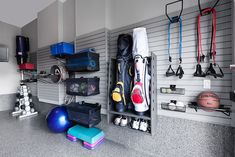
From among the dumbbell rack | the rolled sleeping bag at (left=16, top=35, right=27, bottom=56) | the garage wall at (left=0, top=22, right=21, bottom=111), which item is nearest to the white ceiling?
the garage wall at (left=0, top=22, right=21, bottom=111)

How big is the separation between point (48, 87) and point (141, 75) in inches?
102

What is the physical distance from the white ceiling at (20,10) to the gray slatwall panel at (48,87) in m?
1.05

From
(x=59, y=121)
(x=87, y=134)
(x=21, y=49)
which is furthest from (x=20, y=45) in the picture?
(x=87, y=134)

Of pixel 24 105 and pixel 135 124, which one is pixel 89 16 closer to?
pixel 135 124

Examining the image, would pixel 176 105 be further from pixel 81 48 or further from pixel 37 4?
pixel 37 4

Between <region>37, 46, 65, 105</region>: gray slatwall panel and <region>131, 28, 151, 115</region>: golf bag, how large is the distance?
1979mm

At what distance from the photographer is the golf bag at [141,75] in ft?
4.03

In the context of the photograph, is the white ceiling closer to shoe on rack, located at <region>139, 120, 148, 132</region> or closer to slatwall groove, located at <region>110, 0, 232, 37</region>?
slatwall groove, located at <region>110, 0, 232, 37</region>

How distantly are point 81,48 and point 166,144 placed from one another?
2139mm

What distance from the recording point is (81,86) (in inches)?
68.6

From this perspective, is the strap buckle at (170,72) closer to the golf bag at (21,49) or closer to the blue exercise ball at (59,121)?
the blue exercise ball at (59,121)

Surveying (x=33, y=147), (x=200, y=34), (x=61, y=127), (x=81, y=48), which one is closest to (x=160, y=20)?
(x=200, y=34)

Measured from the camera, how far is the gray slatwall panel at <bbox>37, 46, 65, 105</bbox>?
8.25 feet

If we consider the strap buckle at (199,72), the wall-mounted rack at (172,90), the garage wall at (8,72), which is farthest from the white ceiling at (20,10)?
the strap buckle at (199,72)
